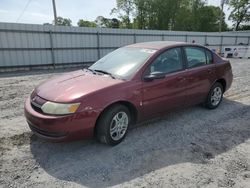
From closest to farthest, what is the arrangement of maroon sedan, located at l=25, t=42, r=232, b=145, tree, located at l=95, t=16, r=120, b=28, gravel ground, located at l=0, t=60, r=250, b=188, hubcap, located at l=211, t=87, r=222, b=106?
gravel ground, located at l=0, t=60, r=250, b=188, maroon sedan, located at l=25, t=42, r=232, b=145, hubcap, located at l=211, t=87, r=222, b=106, tree, located at l=95, t=16, r=120, b=28

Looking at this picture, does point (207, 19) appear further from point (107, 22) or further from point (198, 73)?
point (198, 73)

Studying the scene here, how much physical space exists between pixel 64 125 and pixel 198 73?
2924 mm

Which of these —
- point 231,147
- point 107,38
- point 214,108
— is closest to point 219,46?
point 107,38

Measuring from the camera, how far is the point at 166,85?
12.4 feet

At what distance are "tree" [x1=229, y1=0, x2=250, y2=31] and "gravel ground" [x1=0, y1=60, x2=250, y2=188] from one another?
162ft

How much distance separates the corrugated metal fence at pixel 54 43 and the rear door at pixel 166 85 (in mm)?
9516

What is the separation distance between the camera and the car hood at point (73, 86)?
2.99m

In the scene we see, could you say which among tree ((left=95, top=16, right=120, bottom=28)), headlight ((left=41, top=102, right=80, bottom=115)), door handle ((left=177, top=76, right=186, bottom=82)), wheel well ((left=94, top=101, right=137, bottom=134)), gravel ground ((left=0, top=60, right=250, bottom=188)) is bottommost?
gravel ground ((left=0, top=60, right=250, bottom=188))

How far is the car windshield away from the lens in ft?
11.7

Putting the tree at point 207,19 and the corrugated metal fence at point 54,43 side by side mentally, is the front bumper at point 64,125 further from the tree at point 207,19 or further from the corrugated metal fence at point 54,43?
the tree at point 207,19

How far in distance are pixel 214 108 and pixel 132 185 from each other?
3346 mm

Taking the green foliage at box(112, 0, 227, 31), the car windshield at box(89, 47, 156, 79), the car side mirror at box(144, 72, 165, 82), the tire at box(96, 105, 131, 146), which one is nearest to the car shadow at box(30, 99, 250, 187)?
the tire at box(96, 105, 131, 146)

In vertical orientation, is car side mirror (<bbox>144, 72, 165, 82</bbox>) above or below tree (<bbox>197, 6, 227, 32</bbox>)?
below

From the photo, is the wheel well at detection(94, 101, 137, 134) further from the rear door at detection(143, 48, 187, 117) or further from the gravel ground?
the gravel ground
